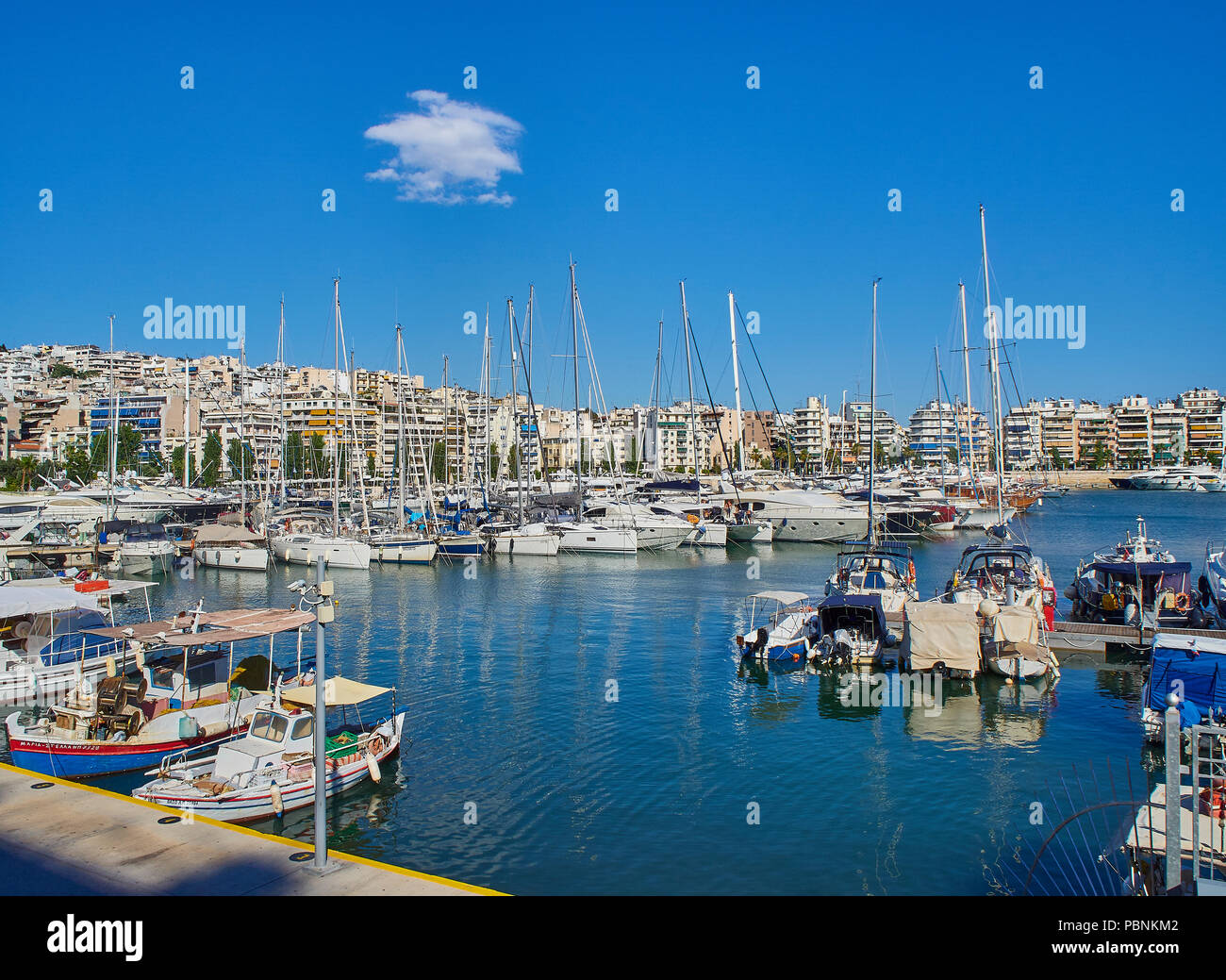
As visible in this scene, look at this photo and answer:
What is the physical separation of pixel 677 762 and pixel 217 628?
10458 millimetres

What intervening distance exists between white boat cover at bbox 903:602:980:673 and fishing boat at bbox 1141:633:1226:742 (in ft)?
15.1

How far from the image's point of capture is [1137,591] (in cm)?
2738

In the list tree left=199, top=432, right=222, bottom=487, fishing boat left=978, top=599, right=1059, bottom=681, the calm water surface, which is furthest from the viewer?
tree left=199, top=432, right=222, bottom=487

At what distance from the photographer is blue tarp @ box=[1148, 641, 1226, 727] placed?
17.0 m

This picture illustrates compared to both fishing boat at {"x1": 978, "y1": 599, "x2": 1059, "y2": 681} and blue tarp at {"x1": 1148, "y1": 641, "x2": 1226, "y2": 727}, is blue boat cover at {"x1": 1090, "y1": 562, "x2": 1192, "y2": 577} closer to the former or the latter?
fishing boat at {"x1": 978, "y1": 599, "x2": 1059, "y2": 681}

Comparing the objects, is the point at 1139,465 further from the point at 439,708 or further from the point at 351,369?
the point at 439,708

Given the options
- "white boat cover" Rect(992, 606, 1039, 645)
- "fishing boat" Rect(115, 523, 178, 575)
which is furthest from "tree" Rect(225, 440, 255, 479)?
"white boat cover" Rect(992, 606, 1039, 645)

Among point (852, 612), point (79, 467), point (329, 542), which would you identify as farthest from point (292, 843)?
point (79, 467)

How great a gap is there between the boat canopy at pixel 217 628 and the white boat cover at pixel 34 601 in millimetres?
4037

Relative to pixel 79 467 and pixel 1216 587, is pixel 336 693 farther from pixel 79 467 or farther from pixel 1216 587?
pixel 79 467

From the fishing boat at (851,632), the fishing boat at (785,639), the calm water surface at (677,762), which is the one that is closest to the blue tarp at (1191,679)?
the calm water surface at (677,762)

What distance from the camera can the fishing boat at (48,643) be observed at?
2045 centimetres

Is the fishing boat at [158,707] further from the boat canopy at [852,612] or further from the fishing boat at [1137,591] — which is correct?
the fishing boat at [1137,591]

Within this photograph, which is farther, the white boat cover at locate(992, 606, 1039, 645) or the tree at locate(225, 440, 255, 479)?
the tree at locate(225, 440, 255, 479)
